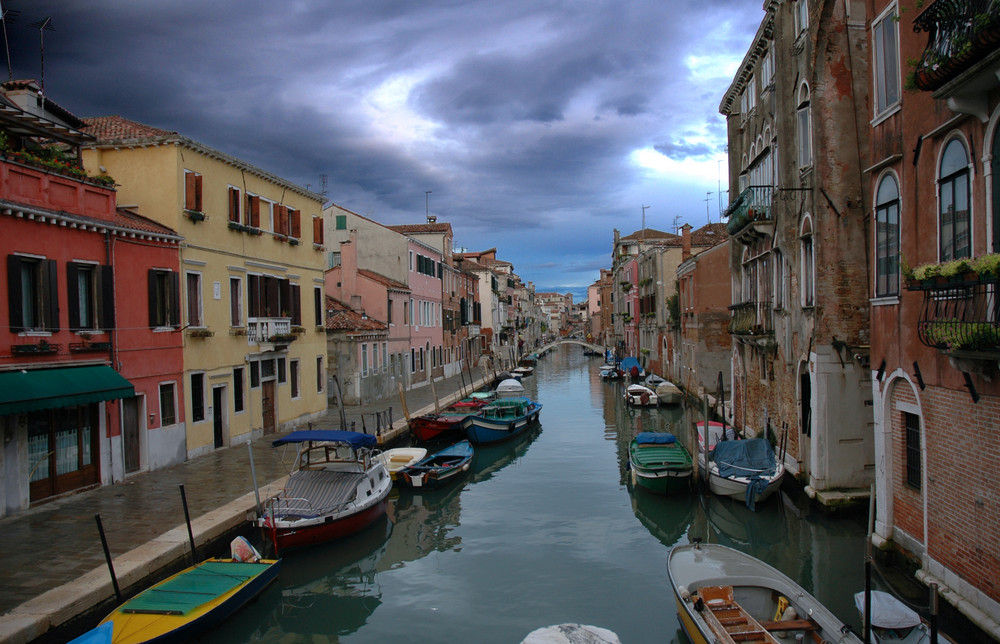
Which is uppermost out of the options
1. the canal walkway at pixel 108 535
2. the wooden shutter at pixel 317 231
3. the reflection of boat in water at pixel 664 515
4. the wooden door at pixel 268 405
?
the wooden shutter at pixel 317 231

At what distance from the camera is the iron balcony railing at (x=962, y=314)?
6.55 meters

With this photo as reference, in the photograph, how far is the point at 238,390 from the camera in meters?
18.4

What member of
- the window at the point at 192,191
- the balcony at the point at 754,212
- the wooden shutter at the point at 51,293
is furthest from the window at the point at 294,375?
the balcony at the point at 754,212

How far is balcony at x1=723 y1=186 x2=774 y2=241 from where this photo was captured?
16562 millimetres

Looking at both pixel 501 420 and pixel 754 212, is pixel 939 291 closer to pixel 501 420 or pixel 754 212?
pixel 754 212

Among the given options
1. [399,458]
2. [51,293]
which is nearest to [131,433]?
[51,293]

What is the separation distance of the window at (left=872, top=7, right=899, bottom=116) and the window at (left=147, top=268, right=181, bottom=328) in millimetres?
14479

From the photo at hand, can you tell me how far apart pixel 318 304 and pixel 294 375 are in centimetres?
305

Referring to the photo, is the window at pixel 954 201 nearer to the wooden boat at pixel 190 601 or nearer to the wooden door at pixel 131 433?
the wooden boat at pixel 190 601

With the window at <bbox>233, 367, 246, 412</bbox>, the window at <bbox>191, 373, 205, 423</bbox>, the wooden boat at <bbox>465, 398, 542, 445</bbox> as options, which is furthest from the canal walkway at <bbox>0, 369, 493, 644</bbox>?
the wooden boat at <bbox>465, 398, 542, 445</bbox>

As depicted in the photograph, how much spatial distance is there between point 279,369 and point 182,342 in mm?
5037

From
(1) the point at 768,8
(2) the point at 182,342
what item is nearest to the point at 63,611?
(2) the point at 182,342

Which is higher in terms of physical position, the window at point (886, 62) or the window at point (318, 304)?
the window at point (886, 62)

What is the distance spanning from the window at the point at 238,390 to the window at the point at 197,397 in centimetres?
149
